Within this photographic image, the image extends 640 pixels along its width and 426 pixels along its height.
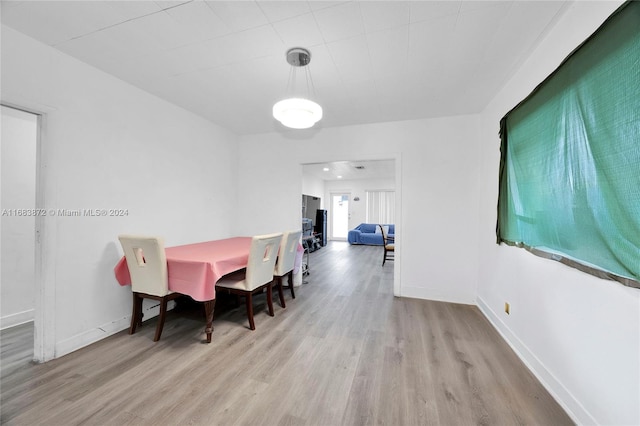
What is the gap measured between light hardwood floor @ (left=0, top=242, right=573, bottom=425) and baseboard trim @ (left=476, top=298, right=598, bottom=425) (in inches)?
1.9

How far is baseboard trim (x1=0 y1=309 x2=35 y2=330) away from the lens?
2356 millimetres

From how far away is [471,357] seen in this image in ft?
6.36

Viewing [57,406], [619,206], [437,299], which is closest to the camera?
[619,206]

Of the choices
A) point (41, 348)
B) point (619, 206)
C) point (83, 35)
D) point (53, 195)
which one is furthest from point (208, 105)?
point (619, 206)

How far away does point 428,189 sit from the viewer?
326cm

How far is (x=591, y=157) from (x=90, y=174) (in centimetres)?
355

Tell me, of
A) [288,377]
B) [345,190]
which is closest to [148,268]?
[288,377]

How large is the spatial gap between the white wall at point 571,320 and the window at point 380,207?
22.0 ft

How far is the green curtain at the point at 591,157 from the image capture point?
1034 millimetres

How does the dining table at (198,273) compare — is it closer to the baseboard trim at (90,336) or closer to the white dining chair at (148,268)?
the white dining chair at (148,268)

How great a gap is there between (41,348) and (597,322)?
367 cm

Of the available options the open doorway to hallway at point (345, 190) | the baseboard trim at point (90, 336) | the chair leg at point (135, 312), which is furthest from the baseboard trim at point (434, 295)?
the open doorway to hallway at point (345, 190)

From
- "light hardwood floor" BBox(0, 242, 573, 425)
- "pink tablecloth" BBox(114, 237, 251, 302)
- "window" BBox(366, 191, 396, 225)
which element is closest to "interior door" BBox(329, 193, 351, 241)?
"window" BBox(366, 191, 396, 225)

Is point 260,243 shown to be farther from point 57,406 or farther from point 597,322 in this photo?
point 597,322
